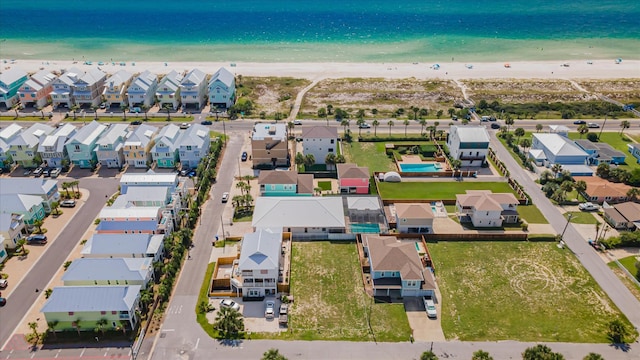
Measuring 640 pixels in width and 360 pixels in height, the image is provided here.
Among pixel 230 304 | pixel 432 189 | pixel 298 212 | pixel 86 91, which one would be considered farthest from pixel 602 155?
pixel 86 91

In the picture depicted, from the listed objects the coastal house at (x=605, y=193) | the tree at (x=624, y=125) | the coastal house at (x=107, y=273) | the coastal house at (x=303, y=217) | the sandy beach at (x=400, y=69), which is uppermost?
the sandy beach at (x=400, y=69)

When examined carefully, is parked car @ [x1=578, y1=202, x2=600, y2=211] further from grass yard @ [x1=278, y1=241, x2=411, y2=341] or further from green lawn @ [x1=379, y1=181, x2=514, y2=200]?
grass yard @ [x1=278, y1=241, x2=411, y2=341]

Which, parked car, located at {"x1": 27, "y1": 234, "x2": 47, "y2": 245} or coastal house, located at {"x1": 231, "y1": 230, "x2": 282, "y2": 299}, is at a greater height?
coastal house, located at {"x1": 231, "y1": 230, "x2": 282, "y2": 299}

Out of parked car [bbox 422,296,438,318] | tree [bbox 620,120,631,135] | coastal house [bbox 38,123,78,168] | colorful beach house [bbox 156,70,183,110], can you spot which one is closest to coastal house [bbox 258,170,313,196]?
parked car [bbox 422,296,438,318]

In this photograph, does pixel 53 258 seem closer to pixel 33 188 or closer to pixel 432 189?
pixel 33 188

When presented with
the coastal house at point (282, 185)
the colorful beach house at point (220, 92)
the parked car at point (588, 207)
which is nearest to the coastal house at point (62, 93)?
the colorful beach house at point (220, 92)

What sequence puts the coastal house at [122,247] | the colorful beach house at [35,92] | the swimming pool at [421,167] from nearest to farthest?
1. the coastal house at [122,247]
2. the swimming pool at [421,167]
3. the colorful beach house at [35,92]

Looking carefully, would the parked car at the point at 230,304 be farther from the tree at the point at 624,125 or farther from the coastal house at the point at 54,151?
the tree at the point at 624,125
